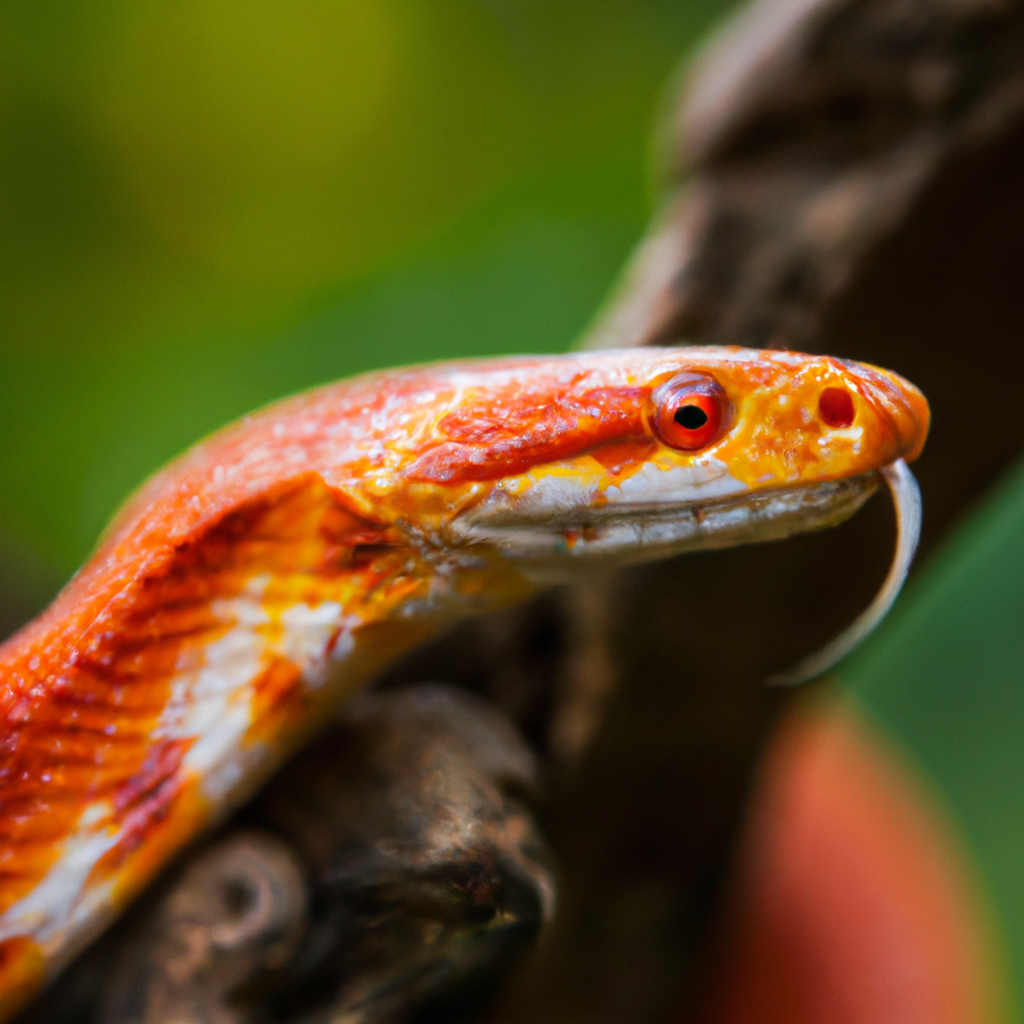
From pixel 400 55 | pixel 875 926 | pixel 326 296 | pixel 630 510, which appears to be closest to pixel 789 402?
pixel 630 510

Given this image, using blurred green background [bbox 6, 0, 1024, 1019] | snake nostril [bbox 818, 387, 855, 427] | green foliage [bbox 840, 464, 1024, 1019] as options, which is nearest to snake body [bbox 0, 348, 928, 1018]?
snake nostril [bbox 818, 387, 855, 427]

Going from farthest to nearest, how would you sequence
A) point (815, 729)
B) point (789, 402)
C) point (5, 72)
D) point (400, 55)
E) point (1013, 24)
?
1. point (400, 55)
2. point (5, 72)
3. point (815, 729)
4. point (1013, 24)
5. point (789, 402)

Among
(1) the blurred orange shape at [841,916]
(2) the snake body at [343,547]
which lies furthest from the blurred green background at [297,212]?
(2) the snake body at [343,547]

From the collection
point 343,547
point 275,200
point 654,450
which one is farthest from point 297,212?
point 654,450

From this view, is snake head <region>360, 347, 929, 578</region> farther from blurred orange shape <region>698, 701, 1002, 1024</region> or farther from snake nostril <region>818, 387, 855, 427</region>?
blurred orange shape <region>698, 701, 1002, 1024</region>

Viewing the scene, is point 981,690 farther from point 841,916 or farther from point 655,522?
point 655,522

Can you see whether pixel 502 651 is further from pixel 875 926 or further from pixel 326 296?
pixel 326 296

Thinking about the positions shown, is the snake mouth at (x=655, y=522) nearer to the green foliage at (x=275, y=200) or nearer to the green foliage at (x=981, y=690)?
the green foliage at (x=981, y=690)
